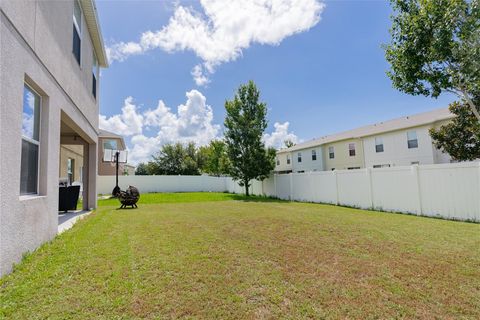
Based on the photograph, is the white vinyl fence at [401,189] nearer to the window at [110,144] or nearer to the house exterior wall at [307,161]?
the house exterior wall at [307,161]

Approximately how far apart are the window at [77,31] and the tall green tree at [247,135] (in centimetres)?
1413

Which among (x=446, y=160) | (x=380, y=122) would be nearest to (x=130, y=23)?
(x=446, y=160)

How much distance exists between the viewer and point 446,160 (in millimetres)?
17031

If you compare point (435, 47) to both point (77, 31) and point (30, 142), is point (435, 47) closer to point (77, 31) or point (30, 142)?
point (30, 142)

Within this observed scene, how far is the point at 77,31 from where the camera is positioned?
25.3 feet

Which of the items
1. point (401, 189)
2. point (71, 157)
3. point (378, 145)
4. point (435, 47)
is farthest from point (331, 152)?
point (71, 157)

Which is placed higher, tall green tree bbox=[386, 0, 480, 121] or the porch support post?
tall green tree bbox=[386, 0, 480, 121]

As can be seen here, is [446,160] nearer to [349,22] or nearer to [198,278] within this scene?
[349,22]

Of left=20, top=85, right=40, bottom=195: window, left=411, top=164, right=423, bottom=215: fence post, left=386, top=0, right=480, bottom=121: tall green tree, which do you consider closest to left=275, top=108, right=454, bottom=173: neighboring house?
left=411, top=164, right=423, bottom=215: fence post

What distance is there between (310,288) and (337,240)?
8.97ft

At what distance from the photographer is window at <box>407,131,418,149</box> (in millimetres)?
18344

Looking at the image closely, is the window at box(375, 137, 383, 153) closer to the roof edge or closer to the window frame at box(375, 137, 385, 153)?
the window frame at box(375, 137, 385, 153)

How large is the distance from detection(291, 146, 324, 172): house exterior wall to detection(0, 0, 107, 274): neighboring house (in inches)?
904

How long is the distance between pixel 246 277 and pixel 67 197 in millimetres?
9200
